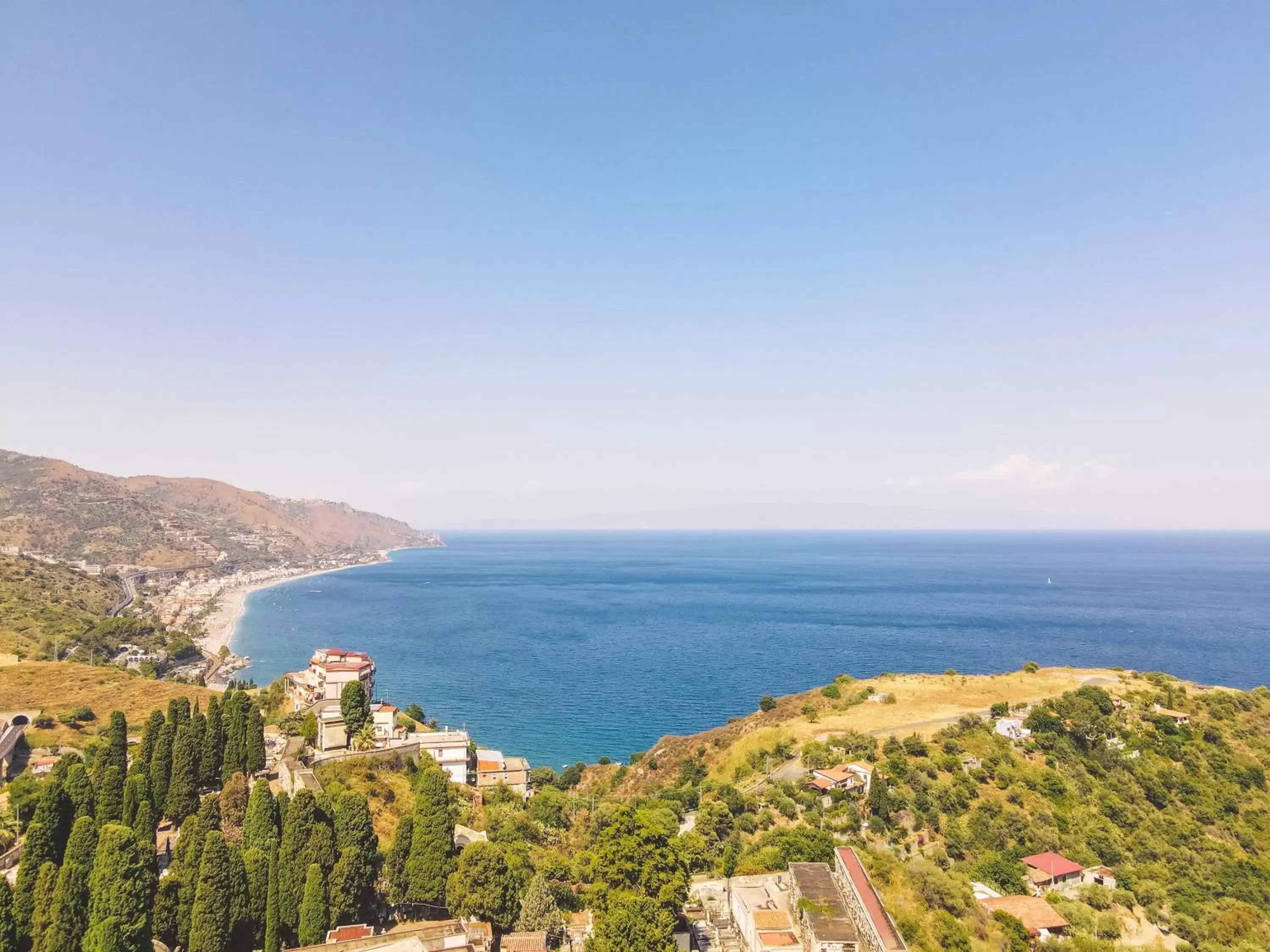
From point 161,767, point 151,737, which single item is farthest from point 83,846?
point 151,737

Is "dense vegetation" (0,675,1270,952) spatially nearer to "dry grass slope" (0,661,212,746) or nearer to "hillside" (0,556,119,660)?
"dry grass slope" (0,661,212,746)

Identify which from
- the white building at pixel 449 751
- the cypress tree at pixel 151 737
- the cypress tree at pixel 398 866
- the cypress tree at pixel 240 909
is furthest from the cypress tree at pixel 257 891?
the white building at pixel 449 751

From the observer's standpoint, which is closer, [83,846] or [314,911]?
[83,846]

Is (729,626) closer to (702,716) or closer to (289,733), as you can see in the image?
(702,716)

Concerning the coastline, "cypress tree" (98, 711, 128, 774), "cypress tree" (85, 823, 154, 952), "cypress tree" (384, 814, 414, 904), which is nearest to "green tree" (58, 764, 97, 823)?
"cypress tree" (98, 711, 128, 774)

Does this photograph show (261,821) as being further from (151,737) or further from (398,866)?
(151,737)

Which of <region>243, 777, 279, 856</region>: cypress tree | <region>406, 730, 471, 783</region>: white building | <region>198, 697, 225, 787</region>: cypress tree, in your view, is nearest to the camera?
<region>243, 777, 279, 856</region>: cypress tree

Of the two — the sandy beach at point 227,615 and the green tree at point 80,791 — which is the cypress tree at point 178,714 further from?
the sandy beach at point 227,615
